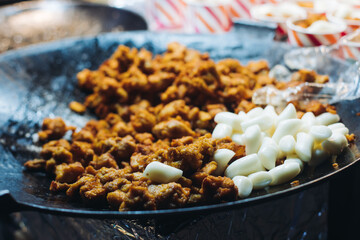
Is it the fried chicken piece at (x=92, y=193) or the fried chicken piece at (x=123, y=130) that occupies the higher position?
the fried chicken piece at (x=123, y=130)

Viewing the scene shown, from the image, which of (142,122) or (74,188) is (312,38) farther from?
(74,188)

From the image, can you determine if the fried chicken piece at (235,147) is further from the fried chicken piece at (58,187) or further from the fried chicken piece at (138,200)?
the fried chicken piece at (58,187)

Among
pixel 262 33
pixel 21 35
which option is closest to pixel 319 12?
pixel 262 33

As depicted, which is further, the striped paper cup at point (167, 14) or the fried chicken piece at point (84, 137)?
the striped paper cup at point (167, 14)

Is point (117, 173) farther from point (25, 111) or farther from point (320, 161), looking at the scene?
point (25, 111)

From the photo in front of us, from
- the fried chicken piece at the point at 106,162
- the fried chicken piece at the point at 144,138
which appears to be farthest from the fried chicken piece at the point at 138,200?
the fried chicken piece at the point at 144,138

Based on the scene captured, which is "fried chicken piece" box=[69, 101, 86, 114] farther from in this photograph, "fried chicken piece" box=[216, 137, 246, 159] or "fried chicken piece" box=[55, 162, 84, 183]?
"fried chicken piece" box=[216, 137, 246, 159]
